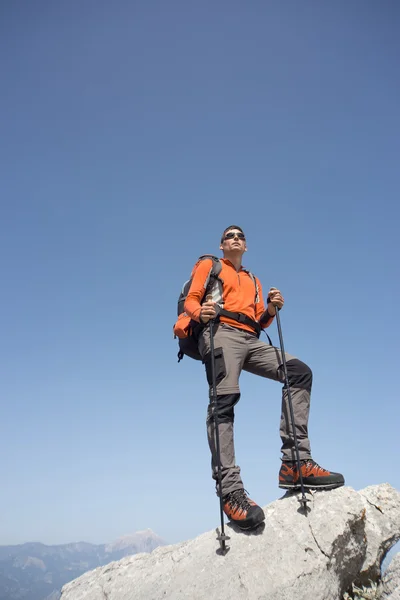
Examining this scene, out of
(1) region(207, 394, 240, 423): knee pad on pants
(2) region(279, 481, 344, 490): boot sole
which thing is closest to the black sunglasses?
(1) region(207, 394, 240, 423): knee pad on pants

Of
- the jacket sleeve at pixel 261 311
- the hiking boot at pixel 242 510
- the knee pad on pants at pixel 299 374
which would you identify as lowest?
the hiking boot at pixel 242 510

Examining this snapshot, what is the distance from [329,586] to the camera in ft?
14.7

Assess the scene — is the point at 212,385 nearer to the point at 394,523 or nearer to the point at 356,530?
the point at 356,530

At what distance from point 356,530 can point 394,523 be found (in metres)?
0.90

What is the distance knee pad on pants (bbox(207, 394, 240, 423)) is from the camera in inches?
210

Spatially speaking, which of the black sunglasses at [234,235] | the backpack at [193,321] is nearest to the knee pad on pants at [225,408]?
the backpack at [193,321]

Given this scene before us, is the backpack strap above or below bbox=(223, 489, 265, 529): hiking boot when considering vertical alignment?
above

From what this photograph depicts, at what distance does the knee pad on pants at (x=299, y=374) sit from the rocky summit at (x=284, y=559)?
5.09 ft

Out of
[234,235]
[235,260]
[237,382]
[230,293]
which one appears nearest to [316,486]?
[237,382]

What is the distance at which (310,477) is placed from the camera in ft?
17.3

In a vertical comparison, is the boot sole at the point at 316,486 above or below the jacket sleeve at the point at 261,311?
below

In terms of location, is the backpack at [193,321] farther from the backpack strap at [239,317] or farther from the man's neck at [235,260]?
the man's neck at [235,260]

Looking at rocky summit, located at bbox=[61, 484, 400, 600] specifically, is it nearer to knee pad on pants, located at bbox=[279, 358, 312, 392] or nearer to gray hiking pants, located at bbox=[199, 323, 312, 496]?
gray hiking pants, located at bbox=[199, 323, 312, 496]

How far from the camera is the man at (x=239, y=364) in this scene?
5.09m
